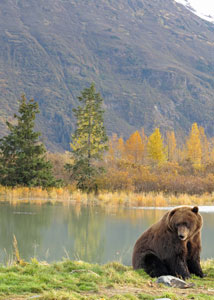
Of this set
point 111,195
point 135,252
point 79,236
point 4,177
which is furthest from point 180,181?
point 135,252

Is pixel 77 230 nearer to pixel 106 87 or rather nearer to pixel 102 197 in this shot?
pixel 102 197

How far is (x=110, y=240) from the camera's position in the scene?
621 inches

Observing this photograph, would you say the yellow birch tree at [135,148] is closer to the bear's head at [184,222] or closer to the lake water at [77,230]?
the lake water at [77,230]

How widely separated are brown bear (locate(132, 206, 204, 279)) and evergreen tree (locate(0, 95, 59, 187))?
70.6 feet

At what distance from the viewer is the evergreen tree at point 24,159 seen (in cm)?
2902

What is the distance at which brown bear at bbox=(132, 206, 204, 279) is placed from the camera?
7266mm

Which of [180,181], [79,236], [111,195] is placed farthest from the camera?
[180,181]

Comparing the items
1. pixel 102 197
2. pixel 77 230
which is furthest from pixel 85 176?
pixel 77 230

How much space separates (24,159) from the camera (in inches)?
1150

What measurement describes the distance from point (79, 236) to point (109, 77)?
176 meters

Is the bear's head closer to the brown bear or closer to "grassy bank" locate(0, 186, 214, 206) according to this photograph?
the brown bear

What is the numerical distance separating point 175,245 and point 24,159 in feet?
74.4

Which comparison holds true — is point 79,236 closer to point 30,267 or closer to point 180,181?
point 30,267

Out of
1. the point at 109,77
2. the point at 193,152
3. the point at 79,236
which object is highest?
the point at 109,77
